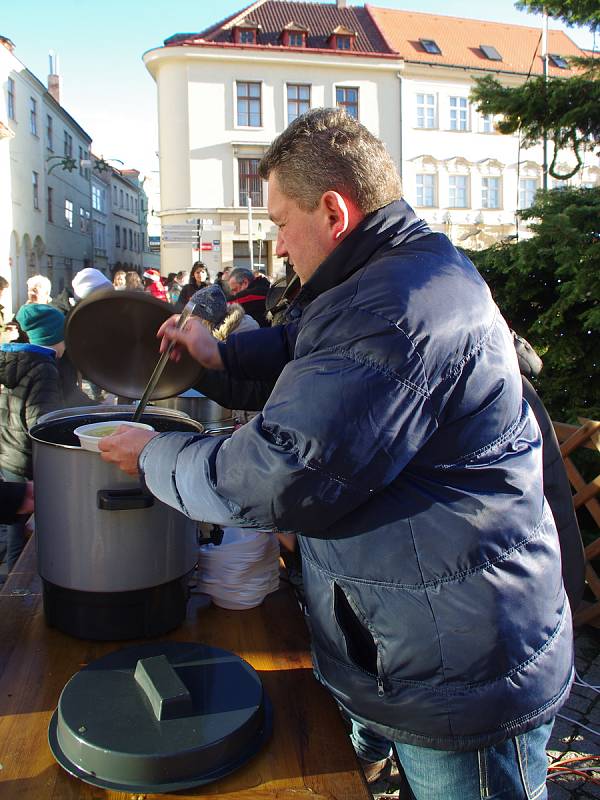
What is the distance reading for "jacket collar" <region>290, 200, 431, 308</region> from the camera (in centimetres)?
114

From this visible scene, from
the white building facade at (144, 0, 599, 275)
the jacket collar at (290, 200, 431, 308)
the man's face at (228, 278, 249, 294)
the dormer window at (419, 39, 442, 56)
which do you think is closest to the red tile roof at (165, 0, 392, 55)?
the white building facade at (144, 0, 599, 275)

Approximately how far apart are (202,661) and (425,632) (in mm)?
451

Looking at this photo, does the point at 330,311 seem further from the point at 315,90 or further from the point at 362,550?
the point at 315,90

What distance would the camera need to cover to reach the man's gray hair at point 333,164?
1.15 m

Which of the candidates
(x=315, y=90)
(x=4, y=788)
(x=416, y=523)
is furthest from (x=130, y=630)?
(x=315, y=90)

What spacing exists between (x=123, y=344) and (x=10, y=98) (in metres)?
22.3

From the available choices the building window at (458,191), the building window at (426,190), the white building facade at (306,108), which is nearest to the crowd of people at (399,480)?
the white building facade at (306,108)

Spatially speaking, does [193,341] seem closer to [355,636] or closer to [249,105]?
[355,636]

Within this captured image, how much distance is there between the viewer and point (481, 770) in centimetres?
116

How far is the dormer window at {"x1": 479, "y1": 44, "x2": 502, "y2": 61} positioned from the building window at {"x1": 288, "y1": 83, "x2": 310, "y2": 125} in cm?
860

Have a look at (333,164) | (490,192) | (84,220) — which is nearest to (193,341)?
(333,164)

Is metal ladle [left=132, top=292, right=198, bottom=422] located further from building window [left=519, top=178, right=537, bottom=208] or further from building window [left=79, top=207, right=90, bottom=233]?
building window [left=79, top=207, right=90, bottom=233]

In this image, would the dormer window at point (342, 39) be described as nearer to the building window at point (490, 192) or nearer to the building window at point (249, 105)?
the building window at point (249, 105)

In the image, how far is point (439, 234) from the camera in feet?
3.92
